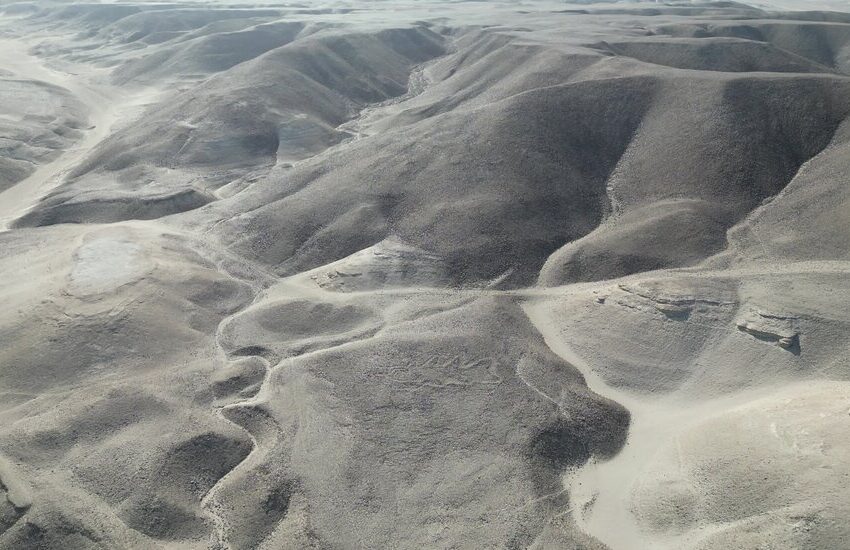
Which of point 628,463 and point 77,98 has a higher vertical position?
point 77,98

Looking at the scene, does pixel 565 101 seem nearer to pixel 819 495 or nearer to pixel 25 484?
pixel 819 495

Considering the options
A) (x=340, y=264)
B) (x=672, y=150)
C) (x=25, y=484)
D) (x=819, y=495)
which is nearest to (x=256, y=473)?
(x=25, y=484)

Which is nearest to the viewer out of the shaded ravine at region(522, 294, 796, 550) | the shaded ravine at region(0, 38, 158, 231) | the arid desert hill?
the shaded ravine at region(522, 294, 796, 550)

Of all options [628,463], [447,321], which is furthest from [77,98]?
[628,463]

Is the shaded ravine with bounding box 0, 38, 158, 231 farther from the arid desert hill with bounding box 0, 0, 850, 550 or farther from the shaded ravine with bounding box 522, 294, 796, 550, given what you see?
the shaded ravine with bounding box 522, 294, 796, 550

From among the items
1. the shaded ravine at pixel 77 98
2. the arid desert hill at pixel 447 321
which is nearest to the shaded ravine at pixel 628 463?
the arid desert hill at pixel 447 321

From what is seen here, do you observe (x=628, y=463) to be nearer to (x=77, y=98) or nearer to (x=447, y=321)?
(x=447, y=321)

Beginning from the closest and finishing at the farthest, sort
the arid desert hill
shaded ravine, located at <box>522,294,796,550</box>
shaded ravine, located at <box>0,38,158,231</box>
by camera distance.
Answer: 1. shaded ravine, located at <box>522,294,796,550</box>
2. the arid desert hill
3. shaded ravine, located at <box>0,38,158,231</box>

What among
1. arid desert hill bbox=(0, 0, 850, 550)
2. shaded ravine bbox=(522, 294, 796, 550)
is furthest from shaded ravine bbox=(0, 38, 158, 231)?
shaded ravine bbox=(522, 294, 796, 550)
